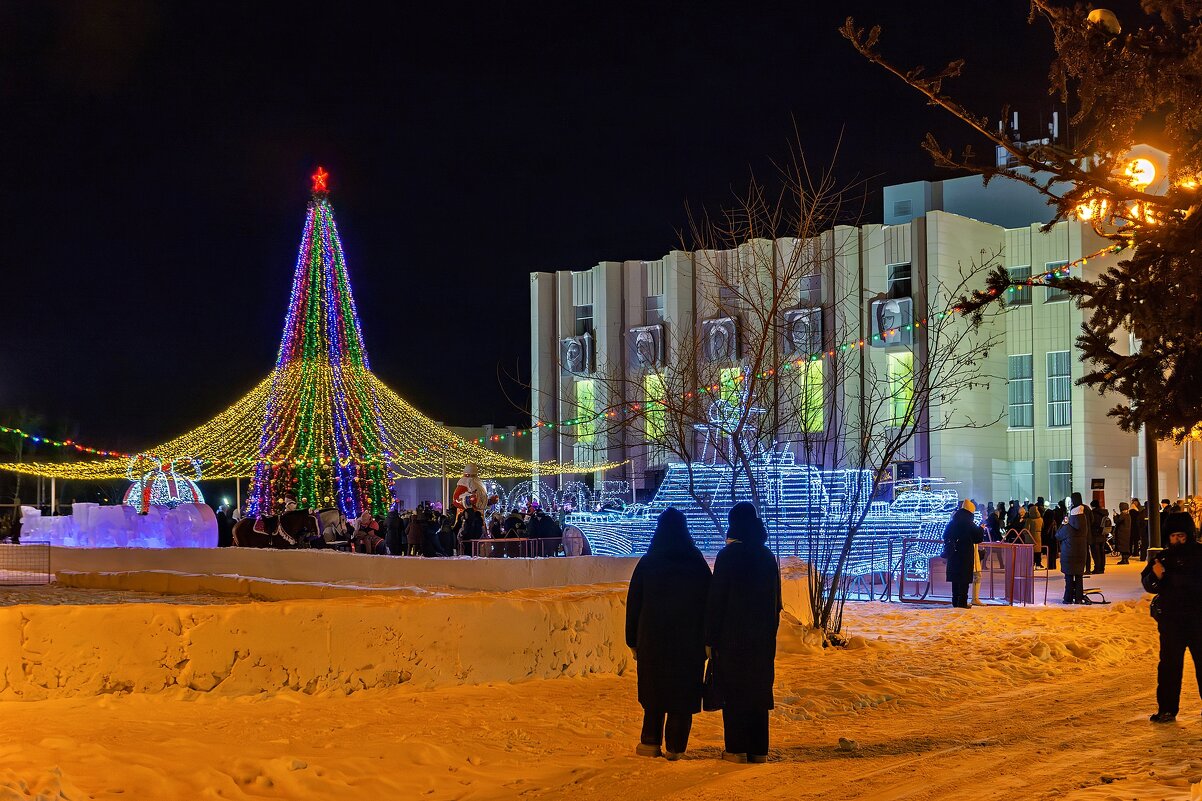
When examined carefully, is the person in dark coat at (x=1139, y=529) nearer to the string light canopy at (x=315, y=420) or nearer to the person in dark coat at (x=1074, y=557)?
the person in dark coat at (x=1074, y=557)

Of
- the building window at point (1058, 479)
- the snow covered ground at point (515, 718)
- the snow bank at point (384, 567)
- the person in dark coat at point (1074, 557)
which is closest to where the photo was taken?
the snow covered ground at point (515, 718)

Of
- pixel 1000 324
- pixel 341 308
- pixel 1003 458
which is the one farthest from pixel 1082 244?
pixel 341 308

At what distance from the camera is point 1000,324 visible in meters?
40.6

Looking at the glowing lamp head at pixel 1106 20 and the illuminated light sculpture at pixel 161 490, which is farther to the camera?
the illuminated light sculpture at pixel 161 490

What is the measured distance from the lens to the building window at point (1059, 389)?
39.3 metres

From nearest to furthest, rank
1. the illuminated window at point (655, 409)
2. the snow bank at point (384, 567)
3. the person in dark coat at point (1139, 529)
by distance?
the illuminated window at point (655, 409), the snow bank at point (384, 567), the person in dark coat at point (1139, 529)

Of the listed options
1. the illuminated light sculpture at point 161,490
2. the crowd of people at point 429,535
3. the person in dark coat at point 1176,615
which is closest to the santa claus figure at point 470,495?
the crowd of people at point 429,535

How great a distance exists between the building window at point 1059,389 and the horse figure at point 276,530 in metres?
26.2

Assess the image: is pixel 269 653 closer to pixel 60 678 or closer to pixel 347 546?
pixel 60 678

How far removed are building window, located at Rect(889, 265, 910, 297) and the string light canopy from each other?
1883 cm

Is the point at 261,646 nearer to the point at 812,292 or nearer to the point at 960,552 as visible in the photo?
the point at 960,552

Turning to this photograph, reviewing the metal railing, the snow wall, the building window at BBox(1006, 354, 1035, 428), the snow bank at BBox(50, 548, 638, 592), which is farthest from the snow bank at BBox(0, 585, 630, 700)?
the building window at BBox(1006, 354, 1035, 428)

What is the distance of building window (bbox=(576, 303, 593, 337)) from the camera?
5231 centimetres

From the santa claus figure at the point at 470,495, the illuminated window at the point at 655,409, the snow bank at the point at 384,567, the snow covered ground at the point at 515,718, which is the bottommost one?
the snow covered ground at the point at 515,718
